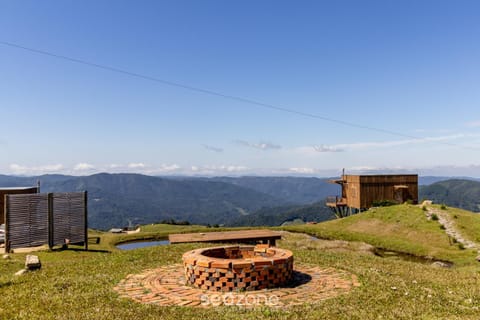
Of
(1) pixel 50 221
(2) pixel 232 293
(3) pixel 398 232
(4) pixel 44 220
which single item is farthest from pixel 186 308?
(3) pixel 398 232

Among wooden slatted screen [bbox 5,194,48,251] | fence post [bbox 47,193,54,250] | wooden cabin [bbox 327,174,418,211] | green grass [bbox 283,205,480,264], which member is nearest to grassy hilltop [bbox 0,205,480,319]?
fence post [bbox 47,193,54,250]

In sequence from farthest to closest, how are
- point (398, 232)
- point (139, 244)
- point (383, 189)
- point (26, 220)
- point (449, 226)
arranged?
point (383, 189), point (398, 232), point (449, 226), point (139, 244), point (26, 220)

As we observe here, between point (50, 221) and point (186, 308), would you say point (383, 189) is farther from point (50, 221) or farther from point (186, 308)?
point (186, 308)

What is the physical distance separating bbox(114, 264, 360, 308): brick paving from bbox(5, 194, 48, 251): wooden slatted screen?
1051 centimetres

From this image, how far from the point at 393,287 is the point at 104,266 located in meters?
8.83

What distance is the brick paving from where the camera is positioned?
7.71m

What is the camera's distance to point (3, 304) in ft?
25.2

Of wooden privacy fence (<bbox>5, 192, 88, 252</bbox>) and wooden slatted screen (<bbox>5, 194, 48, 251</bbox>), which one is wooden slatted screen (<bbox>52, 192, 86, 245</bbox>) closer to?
wooden privacy fence (<bbox>5, 192, 88, 252</bbox>)

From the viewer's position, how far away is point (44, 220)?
724 inches

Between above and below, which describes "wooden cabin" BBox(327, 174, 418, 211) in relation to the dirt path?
above

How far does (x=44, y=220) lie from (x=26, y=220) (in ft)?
2.67

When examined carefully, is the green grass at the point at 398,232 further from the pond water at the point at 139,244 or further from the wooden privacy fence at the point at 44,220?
the wooden privacy fence at the point at 44,220

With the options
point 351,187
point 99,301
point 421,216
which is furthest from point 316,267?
point 351,187

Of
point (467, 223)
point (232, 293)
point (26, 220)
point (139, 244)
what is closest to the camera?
point (232, 293)
